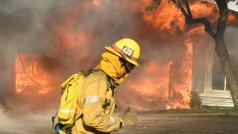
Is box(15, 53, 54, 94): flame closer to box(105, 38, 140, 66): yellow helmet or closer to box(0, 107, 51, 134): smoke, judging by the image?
box(0, 107, 51, 134): smoke

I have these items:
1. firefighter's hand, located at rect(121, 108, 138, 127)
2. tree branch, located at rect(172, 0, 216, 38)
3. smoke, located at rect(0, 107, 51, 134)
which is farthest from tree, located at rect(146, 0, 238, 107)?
firefighter's hand, located at rect(121, 108, 138, 127)

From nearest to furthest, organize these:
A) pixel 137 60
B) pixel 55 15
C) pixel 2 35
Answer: pixel 137 60 → pixel 2 35 → pixel 55 15

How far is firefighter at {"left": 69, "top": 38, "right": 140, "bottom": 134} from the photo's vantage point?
373 centimetres

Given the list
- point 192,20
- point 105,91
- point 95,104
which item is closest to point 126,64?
point 105,91

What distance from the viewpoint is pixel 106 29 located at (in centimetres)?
1430

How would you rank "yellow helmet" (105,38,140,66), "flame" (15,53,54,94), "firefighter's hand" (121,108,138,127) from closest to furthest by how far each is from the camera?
"yellow helmet" (105,38,140,66) → "firefighter's hand" (121,108,138,127) → "flame" (15,53,54,94)

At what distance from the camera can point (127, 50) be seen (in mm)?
4062

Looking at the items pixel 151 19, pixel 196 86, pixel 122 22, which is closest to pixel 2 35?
pixel 122 22

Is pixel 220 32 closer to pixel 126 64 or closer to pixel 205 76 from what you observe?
pixel 205 76

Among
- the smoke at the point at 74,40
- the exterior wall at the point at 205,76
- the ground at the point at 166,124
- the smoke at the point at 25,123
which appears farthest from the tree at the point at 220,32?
the smoke at the point at 25,123

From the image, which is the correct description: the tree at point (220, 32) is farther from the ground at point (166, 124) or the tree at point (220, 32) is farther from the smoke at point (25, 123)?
the smoke at point (25, 123)

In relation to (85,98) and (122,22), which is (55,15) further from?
(85,98)

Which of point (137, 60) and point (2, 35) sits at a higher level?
point (2, 35)

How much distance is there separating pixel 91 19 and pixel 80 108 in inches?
410
